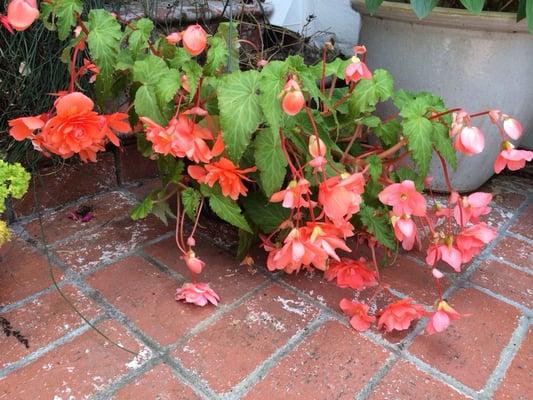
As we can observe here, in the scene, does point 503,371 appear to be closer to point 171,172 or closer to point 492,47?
point 171,172

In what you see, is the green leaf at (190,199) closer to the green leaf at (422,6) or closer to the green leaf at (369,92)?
the green leaf at (369,92)

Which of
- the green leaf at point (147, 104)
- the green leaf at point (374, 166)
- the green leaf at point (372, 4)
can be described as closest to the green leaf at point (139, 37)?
the green leaf at point (147, 104)

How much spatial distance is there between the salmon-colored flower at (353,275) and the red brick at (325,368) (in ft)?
0.39

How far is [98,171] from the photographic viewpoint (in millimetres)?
1482

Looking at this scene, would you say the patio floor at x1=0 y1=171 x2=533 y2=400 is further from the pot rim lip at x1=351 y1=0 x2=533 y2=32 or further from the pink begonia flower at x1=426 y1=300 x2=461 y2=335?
the pot rim lip at x1=351 y1=0 x2=533 y2=32

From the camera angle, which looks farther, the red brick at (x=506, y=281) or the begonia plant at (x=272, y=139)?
the red brick at (x=506, y=281)

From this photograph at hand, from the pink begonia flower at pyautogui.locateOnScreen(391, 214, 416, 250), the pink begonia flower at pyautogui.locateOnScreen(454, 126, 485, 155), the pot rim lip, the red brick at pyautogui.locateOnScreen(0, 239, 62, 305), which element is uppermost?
the pot rim lip

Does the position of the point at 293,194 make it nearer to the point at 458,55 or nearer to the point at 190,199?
the point at 190,199

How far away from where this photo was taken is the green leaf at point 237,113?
0.85 m

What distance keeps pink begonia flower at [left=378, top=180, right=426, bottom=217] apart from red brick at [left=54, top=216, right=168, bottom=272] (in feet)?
2.08

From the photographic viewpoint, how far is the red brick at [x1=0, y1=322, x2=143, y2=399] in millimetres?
833

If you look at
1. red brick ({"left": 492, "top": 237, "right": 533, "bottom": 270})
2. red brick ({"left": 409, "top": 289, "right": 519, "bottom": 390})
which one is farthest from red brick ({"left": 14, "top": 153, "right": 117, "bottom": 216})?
red brick ({"left": 492, "top": 237, "right": 533, "bottom": 270})

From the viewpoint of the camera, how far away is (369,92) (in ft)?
3.33

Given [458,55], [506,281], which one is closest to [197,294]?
[506,281]
